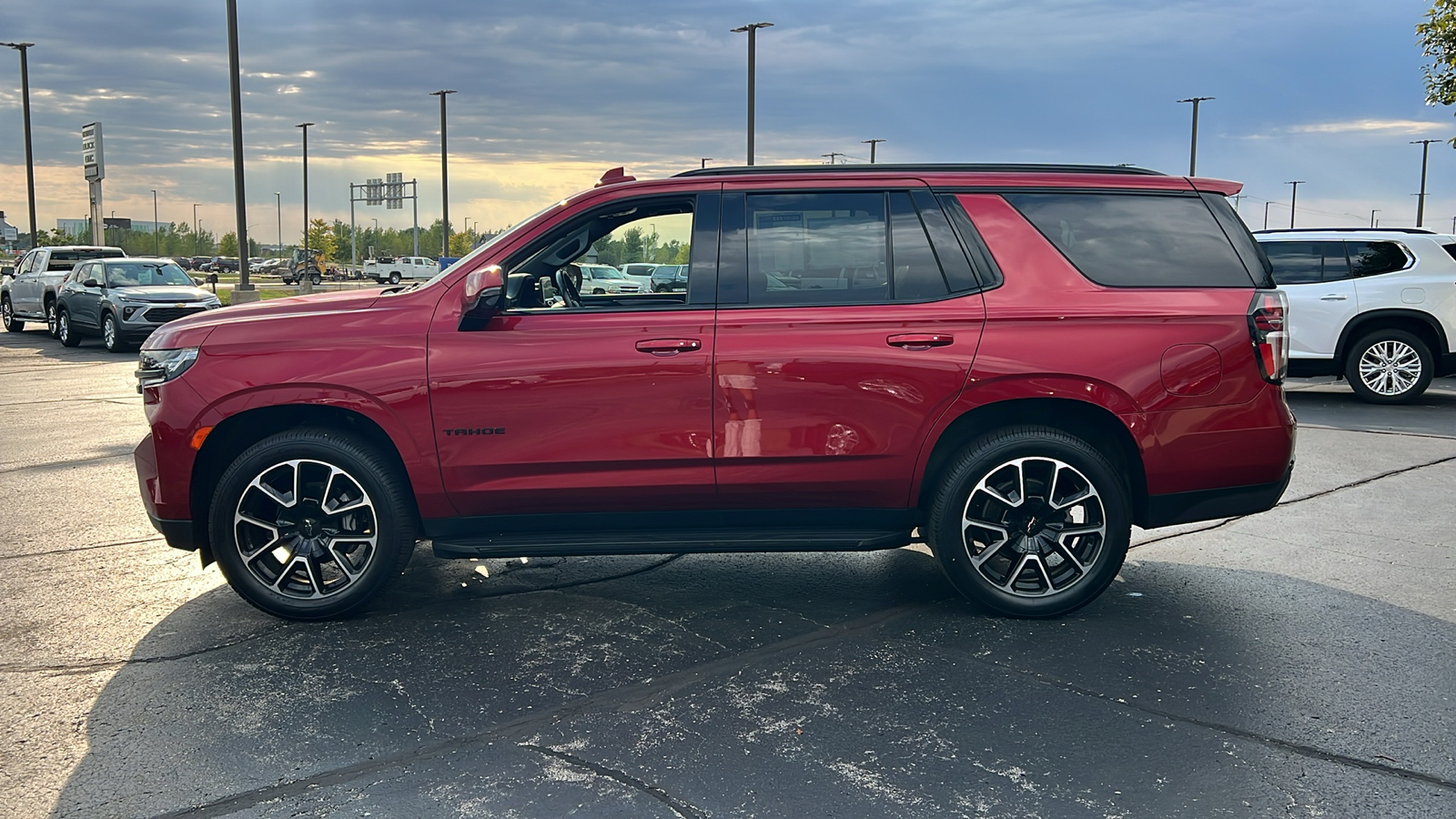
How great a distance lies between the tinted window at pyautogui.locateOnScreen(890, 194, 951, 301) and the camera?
4.91m

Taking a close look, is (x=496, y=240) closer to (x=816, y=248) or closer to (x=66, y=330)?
(x=816, y=248)

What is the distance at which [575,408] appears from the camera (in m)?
4.72

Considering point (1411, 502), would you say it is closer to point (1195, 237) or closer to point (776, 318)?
point (1195, 237)

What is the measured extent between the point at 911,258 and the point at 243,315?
2896 mm

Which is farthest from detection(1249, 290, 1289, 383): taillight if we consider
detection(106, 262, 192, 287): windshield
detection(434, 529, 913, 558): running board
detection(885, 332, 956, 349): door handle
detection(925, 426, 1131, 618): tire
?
detection(106, 262, 192, 287): windshield

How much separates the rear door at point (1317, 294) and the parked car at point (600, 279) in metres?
10.2

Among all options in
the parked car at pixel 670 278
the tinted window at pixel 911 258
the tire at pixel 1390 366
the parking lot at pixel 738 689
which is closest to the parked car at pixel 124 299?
the parking lot at pixel 738 689

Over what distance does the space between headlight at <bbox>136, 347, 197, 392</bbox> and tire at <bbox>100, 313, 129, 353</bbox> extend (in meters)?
17.4

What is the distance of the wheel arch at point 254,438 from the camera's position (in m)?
4.85

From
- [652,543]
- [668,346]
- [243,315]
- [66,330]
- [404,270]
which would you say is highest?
[404,270]

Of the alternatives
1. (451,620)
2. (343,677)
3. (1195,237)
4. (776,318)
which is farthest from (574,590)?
(1195,237)

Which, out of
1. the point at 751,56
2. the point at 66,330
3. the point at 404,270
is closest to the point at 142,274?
the point at 66,330

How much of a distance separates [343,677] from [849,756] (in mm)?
1969

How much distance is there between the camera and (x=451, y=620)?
4.96m
